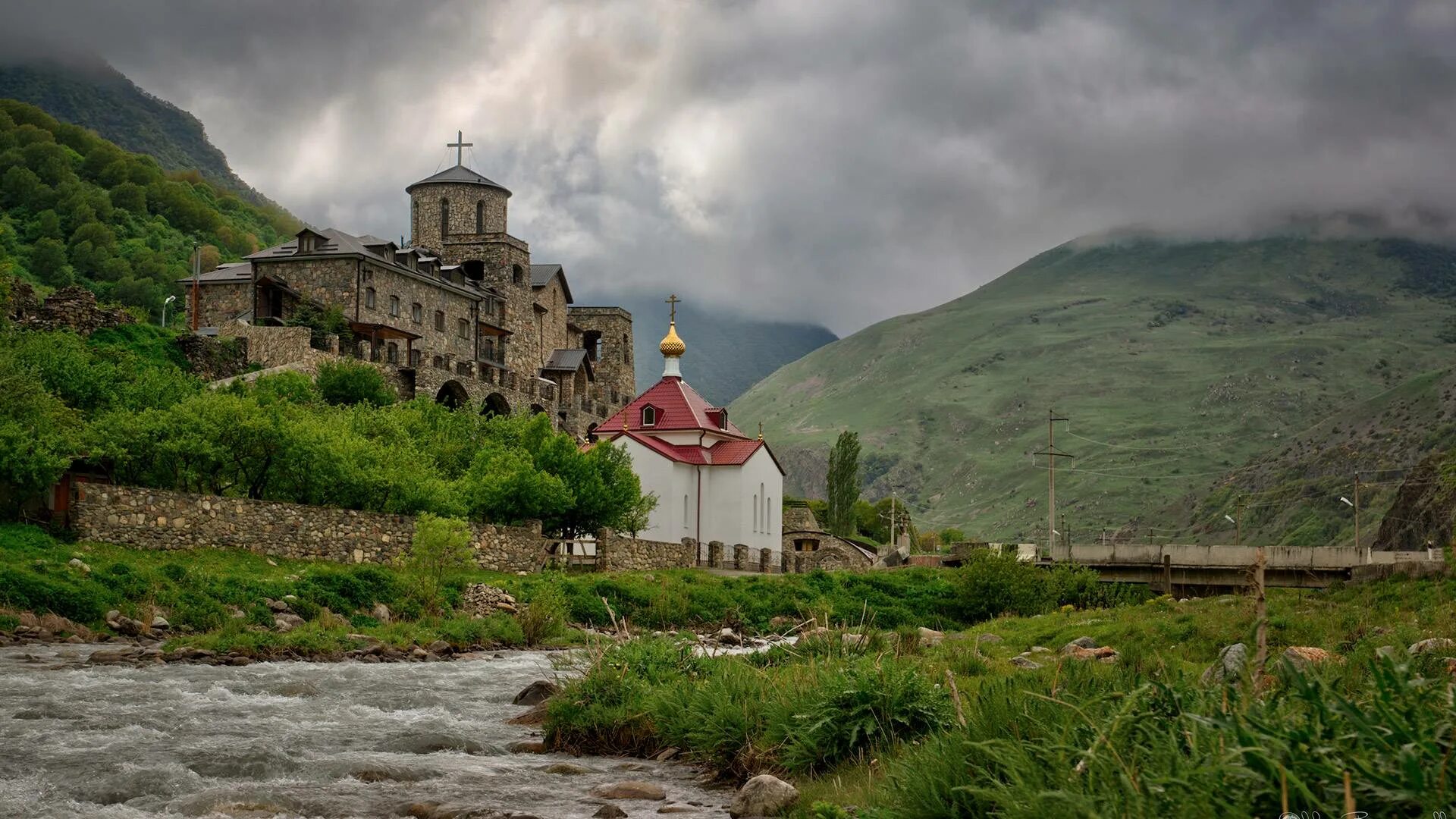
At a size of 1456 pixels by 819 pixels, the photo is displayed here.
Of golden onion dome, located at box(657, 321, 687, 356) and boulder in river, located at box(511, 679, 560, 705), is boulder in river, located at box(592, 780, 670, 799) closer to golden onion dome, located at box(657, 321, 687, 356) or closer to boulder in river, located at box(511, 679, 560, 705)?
boulder in river, located at box(511, 679, 560, 705)

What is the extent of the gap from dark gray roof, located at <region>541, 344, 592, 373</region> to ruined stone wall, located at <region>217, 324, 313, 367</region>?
88.3ft

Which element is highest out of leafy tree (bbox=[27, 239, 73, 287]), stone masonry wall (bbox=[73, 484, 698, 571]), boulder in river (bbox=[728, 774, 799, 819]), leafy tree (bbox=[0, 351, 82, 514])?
leafy tree (bbox=[27, 239, 73, 287])

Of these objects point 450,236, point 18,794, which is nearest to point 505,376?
point 450,236

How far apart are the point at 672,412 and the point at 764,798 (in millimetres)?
52120

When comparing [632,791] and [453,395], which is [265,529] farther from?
[453,395]

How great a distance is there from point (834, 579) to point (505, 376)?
30.4 meters

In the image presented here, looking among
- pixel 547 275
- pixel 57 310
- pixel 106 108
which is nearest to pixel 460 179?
pixel 547 275

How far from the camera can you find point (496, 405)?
7000cm

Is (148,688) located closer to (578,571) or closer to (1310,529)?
(578,571)

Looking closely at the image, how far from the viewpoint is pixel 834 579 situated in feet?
155

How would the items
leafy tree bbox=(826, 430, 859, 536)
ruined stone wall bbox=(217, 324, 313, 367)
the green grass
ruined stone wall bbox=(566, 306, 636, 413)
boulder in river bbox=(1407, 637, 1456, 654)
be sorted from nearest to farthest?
the green grass < boulder in river bbox=(1407, 637, 1456, 654) < ruined stone wall bbox=(217, 324, 313, 367) < leafy tree bbox=(826, 430, 859, 536) < ruined stone wall bbox=(566, 306, 636, 413)

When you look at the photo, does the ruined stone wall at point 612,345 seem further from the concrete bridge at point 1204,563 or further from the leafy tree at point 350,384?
the concrete bridge at point 1204,563

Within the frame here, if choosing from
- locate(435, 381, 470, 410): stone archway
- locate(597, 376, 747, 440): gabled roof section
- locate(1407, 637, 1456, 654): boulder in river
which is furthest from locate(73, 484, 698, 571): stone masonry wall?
locate(1407, 637, 1456, 654): boulder in river

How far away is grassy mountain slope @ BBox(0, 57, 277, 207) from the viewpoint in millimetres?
173000
